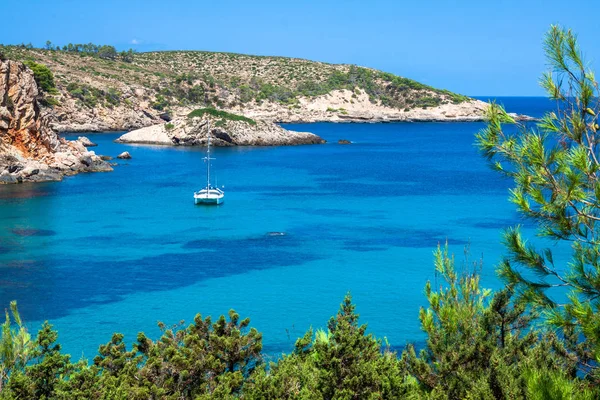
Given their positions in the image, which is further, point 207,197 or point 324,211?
point 207,197

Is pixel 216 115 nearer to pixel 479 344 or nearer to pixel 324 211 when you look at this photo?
pixel 324 211

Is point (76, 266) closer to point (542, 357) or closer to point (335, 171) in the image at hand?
point (542, 357)

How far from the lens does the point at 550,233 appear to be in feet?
26.9

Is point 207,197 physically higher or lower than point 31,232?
higher

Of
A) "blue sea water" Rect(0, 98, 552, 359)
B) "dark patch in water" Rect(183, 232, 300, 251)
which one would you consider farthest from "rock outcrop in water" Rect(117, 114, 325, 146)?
"dark patch in water" Rect(183, 232, 300, 251)

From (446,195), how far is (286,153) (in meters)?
27.6

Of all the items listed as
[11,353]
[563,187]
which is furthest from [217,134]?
[563,187]

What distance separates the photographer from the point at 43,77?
3280 inches

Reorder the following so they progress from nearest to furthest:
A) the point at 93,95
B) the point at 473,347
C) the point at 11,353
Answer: the point at 473,347, the point at 11,353, the point at 93,95

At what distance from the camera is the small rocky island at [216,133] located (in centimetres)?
7631

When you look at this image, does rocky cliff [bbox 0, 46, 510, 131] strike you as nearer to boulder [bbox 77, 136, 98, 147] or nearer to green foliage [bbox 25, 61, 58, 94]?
green foliage [bbox 25, 61, 58, 94]

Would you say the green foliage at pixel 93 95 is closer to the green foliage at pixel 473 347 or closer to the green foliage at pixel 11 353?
the green foliage at pixel 11 353

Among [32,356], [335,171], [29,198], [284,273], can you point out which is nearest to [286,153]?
[335,171]

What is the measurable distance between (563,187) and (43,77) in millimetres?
83146
